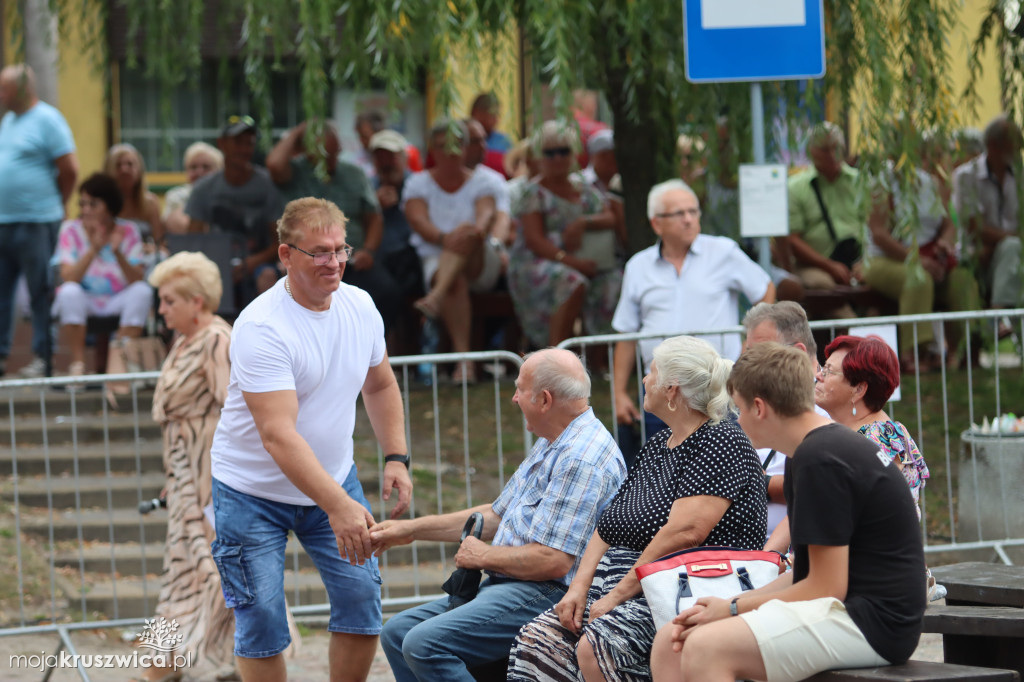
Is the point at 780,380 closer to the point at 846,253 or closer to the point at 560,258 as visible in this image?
the point at 560,258

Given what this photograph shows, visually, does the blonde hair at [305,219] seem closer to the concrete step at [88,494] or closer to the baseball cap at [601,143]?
the concrete step at [88,494]

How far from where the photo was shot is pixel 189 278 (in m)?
5.71

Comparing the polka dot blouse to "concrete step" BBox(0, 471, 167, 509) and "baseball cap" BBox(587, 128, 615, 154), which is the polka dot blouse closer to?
"concrete step" BBox(0, 471, 167, 509)

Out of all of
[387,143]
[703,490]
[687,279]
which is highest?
[387,143]

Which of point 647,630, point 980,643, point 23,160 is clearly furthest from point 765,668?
point 23,160

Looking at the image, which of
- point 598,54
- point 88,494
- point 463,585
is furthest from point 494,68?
point 463,585

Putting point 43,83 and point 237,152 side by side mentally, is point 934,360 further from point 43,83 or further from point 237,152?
point 43,83

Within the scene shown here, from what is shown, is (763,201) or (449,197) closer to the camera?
(763,201)

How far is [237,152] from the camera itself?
9391 millimetres

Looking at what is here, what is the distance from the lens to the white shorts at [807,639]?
11.9 ft

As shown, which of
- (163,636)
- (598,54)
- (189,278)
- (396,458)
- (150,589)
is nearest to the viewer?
(396,458)

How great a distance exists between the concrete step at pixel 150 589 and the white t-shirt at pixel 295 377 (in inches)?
80.5

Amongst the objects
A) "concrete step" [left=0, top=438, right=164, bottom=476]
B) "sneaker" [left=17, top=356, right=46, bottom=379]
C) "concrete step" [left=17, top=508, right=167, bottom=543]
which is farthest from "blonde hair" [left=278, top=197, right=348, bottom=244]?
"sneaker" [left=17, top=356, right=46, bottom=379]

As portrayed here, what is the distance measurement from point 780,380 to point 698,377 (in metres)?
0.62
